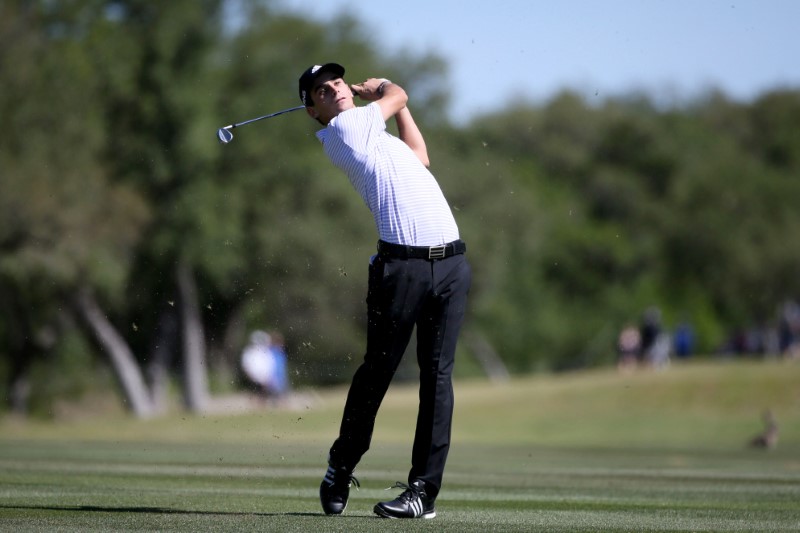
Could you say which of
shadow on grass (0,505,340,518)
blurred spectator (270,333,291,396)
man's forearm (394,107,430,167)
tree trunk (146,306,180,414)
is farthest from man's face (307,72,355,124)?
tree trunk (146,306,180,414)

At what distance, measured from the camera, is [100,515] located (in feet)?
26.0

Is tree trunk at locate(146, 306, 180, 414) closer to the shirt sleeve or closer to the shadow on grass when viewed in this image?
the shadow on grass

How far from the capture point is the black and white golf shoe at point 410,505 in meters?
7.94

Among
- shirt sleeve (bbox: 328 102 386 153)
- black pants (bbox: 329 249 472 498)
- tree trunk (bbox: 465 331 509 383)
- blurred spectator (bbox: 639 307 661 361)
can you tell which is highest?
shirt sleeve (bbox: 328 102 386 153)

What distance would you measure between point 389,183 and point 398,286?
556 millimetres

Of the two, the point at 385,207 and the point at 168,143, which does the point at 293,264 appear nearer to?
the point at 168,143

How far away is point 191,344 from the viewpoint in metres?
51.9

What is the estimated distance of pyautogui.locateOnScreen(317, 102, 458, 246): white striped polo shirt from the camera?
803 centimetres

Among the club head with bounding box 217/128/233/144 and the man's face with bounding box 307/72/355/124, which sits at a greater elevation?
the man's face with bounding box 307/72/355/124

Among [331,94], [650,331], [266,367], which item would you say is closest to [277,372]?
[266,367]

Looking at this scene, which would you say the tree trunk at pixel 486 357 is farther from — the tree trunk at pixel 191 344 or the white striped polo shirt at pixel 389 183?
the white striped polo shirt at pixel 389 183

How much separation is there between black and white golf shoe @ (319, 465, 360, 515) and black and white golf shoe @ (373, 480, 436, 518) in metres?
0.27

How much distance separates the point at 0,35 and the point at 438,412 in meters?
38.1

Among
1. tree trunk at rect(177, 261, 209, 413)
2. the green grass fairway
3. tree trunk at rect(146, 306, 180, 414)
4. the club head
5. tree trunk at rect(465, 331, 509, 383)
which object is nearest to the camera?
the green grass fairway
